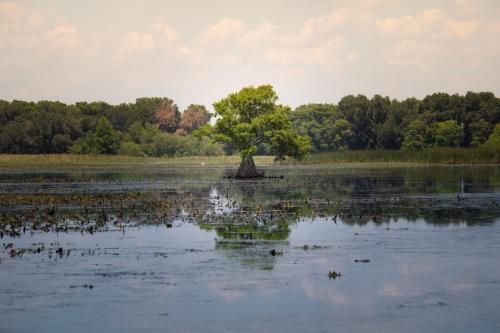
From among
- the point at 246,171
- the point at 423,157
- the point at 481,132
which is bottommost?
the point at 246,171

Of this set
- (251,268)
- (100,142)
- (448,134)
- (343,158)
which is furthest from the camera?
(100,142)

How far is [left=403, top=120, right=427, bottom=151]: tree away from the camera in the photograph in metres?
175

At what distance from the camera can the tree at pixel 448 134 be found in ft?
567

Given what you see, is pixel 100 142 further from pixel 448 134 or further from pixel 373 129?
pixel 448 134

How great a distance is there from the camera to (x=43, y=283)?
23266mm

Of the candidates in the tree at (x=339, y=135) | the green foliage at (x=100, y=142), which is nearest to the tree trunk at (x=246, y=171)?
the tree at (x=339, y=135)

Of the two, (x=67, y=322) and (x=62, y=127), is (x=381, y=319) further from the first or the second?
(x=62, y=127)

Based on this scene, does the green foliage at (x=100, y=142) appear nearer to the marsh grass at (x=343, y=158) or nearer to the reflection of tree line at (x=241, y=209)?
the marsh grass at (x=343, y=158)

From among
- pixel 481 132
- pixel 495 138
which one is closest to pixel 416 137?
pixel 481 132

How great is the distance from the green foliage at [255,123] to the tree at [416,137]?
7798 centimetres

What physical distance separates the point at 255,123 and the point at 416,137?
86207mm

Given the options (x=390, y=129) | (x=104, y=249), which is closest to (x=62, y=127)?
(x=390, y=129)

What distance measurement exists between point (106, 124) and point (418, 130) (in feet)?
243

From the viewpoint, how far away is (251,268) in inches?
1003
